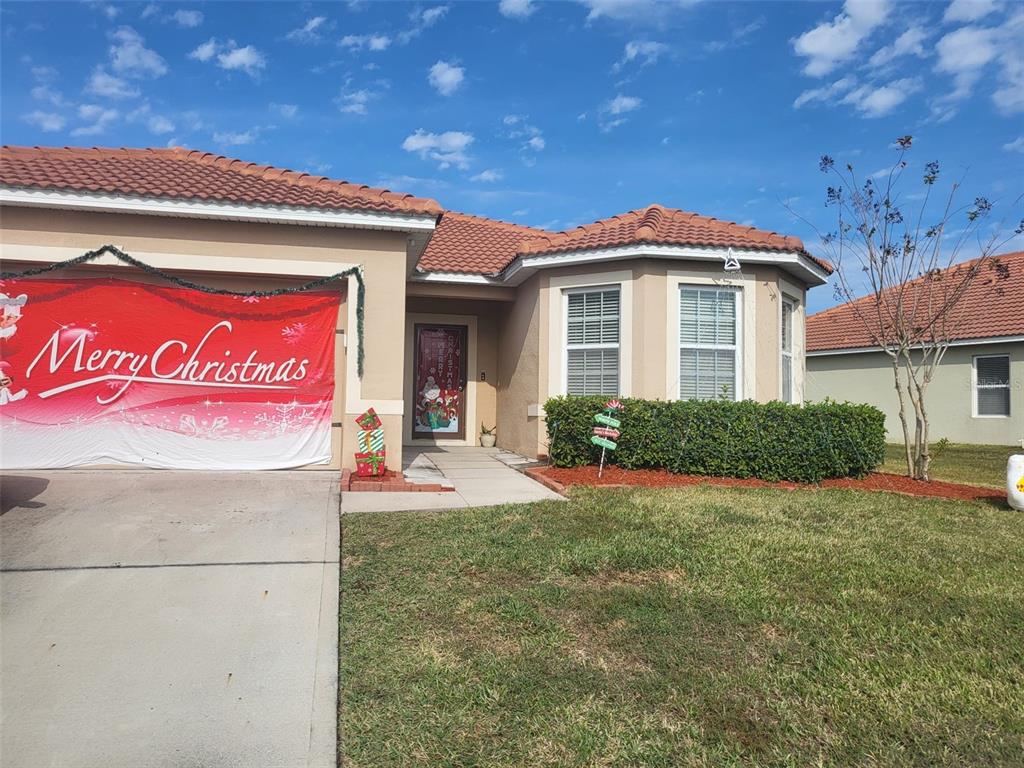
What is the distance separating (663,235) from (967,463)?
837 centimetres

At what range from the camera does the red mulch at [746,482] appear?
833cm

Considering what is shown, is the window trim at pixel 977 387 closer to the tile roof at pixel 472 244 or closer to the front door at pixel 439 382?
the tile roof at pixel 472 244

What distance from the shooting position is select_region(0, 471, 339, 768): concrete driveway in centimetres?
275

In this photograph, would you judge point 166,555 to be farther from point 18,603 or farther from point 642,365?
point 642,365

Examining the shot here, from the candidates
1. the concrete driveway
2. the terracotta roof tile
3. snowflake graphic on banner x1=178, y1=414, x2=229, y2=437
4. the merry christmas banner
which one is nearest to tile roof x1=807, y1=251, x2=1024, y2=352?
the terracotta roof tile

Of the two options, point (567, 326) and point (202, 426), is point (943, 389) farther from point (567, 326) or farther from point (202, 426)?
point (202, 426)

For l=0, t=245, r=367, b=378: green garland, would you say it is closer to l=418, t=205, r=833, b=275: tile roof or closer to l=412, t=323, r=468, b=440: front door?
l=418, t=205, r=833, b=275: tile roof

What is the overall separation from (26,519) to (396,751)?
4.72 meters

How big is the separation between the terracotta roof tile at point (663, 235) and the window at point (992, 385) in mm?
8822

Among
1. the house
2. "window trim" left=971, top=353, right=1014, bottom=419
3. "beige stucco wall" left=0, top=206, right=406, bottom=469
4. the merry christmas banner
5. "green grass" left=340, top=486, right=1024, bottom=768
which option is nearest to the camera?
"green grass" left=340, top=486, right=1024, bottom=768

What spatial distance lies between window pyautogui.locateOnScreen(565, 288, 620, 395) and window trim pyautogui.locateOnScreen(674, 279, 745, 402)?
37.5 inches

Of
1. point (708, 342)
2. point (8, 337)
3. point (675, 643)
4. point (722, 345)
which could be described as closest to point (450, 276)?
point (708, 342)

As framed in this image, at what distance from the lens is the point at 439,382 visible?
42.6 ft

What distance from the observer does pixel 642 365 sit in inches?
394
